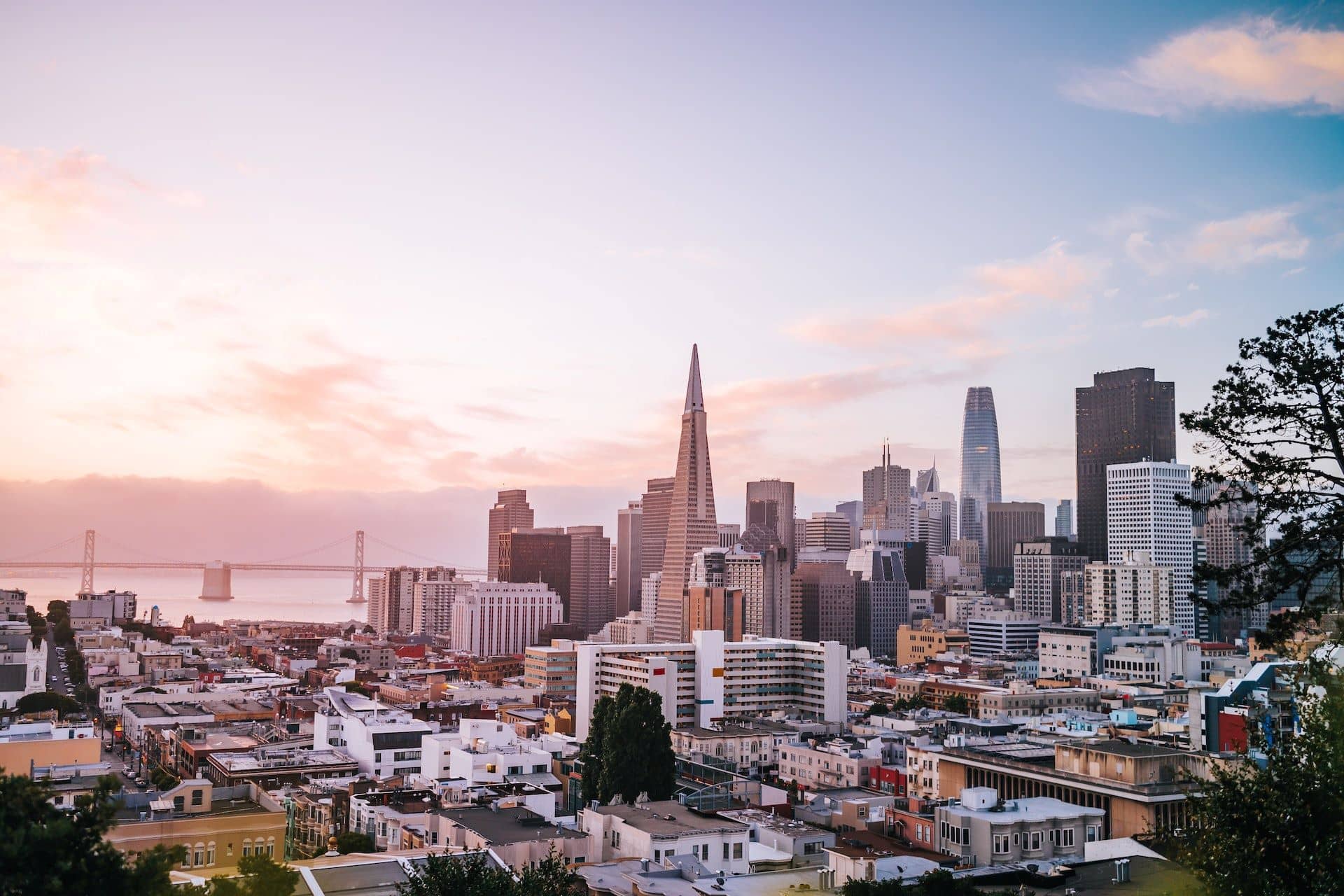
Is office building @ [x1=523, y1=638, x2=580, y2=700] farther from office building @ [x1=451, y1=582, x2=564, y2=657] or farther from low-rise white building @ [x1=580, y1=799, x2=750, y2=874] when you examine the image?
office building @ [x1=451, y1=582, x2=564, y2=657]

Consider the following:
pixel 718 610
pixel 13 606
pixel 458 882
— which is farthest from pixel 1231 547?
pixel 458 882

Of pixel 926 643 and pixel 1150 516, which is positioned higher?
pixel 1150 516

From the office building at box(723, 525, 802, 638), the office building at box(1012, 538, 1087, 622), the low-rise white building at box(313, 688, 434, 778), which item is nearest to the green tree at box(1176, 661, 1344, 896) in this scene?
the low-rise white building at box(313, 688, 434, 778)

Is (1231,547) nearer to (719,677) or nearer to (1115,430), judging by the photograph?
(1115,430)

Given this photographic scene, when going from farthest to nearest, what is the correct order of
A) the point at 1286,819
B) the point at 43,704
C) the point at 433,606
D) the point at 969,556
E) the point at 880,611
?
the point at 969,556 → the point at 433,606 → the point at 880,611 → the point at 43,704 → the point at 1286,819

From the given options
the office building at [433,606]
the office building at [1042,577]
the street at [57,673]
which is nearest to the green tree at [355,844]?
the street at [57,673]
